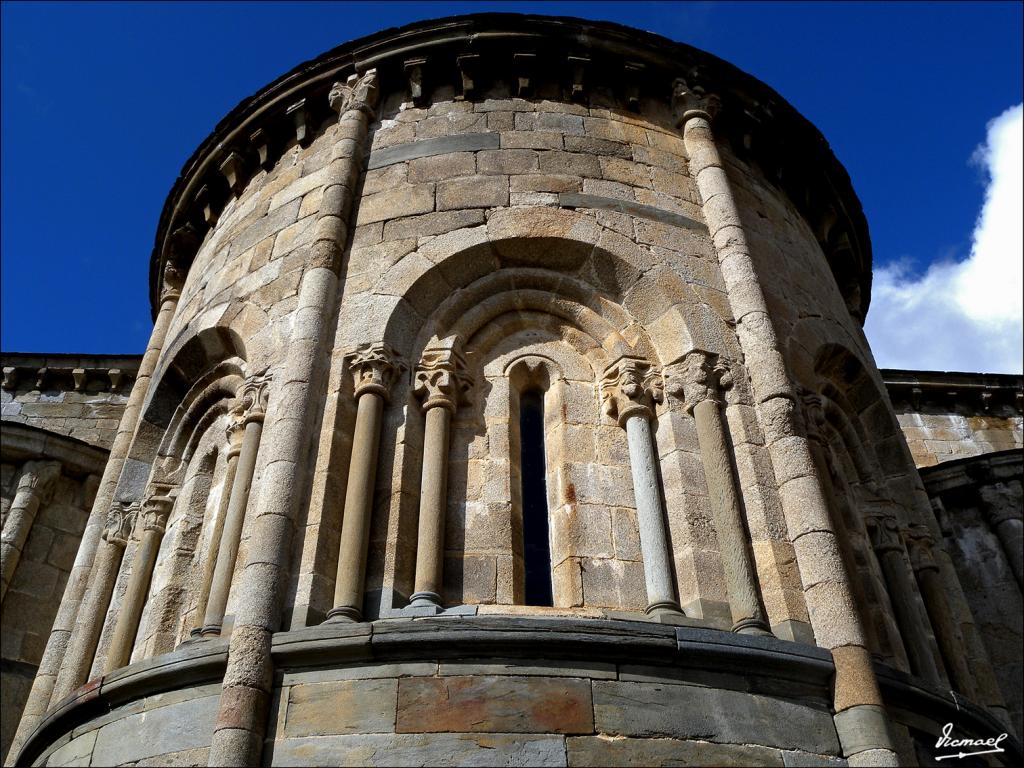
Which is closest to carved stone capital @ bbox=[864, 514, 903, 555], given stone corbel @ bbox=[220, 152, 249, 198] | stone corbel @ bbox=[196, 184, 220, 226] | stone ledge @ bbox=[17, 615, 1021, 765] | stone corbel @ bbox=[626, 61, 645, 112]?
stone ledge @ bbox=[17, 615, 1021, 765]

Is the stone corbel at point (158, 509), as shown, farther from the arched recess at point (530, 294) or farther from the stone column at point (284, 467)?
the arched recess at point (530, 294)

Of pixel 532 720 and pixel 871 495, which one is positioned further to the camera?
pixel 871 495

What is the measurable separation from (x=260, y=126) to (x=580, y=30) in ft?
12.1

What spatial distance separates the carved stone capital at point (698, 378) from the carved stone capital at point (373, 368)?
2.20 metres

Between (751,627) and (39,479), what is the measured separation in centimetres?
982

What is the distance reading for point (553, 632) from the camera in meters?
5.87

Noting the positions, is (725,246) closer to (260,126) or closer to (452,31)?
(452,31)

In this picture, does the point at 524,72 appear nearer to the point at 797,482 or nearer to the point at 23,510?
the point at 797,482

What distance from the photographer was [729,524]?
22.6ft

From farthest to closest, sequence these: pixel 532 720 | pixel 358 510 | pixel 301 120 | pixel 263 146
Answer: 1. pixel 263 146
2. pixel 301 120
3. pixel 358 510
4. pixel 532 720

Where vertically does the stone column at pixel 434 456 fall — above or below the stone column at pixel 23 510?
below

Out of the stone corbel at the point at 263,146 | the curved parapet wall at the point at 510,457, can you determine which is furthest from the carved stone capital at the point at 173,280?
the stone corbel at the point at 263,146

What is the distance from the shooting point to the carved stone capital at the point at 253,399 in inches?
305

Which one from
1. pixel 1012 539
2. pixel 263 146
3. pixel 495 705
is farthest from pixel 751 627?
pixel 1012 539
